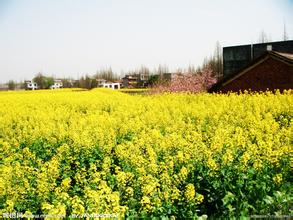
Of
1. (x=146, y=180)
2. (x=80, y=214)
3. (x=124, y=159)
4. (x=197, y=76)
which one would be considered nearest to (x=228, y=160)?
Answer: (x=146, y=180)

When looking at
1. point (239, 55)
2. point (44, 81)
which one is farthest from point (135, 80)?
point (239, 55)

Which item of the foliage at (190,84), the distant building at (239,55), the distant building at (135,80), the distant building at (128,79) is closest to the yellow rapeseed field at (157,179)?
the distant building at (239,55)

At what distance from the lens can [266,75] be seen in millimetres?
19391

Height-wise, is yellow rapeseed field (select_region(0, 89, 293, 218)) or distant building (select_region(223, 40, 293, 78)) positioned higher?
distant building (select_region(223, 40, 293, 78))

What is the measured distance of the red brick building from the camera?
18.5 m

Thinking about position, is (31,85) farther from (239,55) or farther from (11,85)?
(239,55)

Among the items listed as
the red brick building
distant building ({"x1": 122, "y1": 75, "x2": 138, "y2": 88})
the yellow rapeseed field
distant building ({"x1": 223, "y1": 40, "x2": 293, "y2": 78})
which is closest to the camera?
the yellow rapeseed field

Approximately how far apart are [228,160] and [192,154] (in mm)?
747

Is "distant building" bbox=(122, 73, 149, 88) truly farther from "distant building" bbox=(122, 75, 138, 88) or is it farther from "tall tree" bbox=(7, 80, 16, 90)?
"tall tree" bbox=(7, 80, 16, 90)

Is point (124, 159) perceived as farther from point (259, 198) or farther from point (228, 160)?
point (259, 198)

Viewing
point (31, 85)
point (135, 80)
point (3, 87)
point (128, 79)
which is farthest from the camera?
point (128, 79)

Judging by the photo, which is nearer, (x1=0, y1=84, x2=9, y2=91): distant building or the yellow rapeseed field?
the yellow rapeseed field

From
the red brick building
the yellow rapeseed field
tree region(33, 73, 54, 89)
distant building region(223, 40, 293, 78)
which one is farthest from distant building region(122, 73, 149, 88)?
the yellow rapeseed field

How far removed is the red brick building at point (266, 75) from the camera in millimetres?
18500
